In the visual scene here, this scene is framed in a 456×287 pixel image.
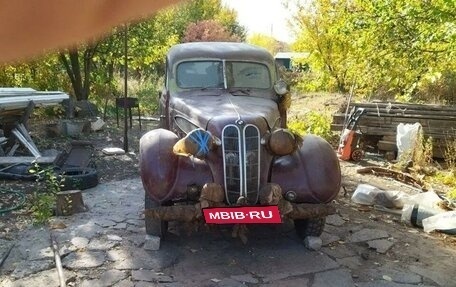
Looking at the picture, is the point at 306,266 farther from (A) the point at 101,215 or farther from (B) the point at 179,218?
(A) the point at 101,215

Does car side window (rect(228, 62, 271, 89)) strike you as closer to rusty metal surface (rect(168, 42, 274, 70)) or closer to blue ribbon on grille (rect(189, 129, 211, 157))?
rusty metal surface (rect(168, 42, 274, 70))

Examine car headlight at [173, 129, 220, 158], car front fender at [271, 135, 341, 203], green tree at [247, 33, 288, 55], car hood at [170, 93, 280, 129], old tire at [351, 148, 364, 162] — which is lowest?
old tire at [351, 148, 364, 162]

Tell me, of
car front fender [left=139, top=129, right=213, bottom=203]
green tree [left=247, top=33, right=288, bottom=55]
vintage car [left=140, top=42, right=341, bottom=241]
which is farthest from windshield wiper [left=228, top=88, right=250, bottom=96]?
green tree [left=247, top=33, right=288, bottom=55]

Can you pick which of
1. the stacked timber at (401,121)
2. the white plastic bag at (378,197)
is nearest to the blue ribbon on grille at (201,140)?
the white plastic bag at (378,197)

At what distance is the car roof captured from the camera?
20.3ft

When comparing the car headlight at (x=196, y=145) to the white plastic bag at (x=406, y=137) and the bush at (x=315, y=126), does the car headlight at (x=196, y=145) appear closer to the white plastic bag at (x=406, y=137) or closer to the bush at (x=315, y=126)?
the white plastic bag at (x=406, y=137)

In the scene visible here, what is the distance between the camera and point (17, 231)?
5.34m

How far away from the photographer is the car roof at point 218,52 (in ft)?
20.3

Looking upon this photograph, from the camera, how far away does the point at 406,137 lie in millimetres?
9227

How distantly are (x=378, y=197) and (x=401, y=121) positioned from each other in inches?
146

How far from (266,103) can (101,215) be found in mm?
2179

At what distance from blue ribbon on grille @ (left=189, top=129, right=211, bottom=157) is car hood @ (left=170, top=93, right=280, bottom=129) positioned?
28 cm

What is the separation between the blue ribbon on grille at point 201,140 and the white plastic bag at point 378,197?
301cm

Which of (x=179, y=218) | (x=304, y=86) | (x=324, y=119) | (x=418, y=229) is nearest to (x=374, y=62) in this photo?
(x=324, y=119)
